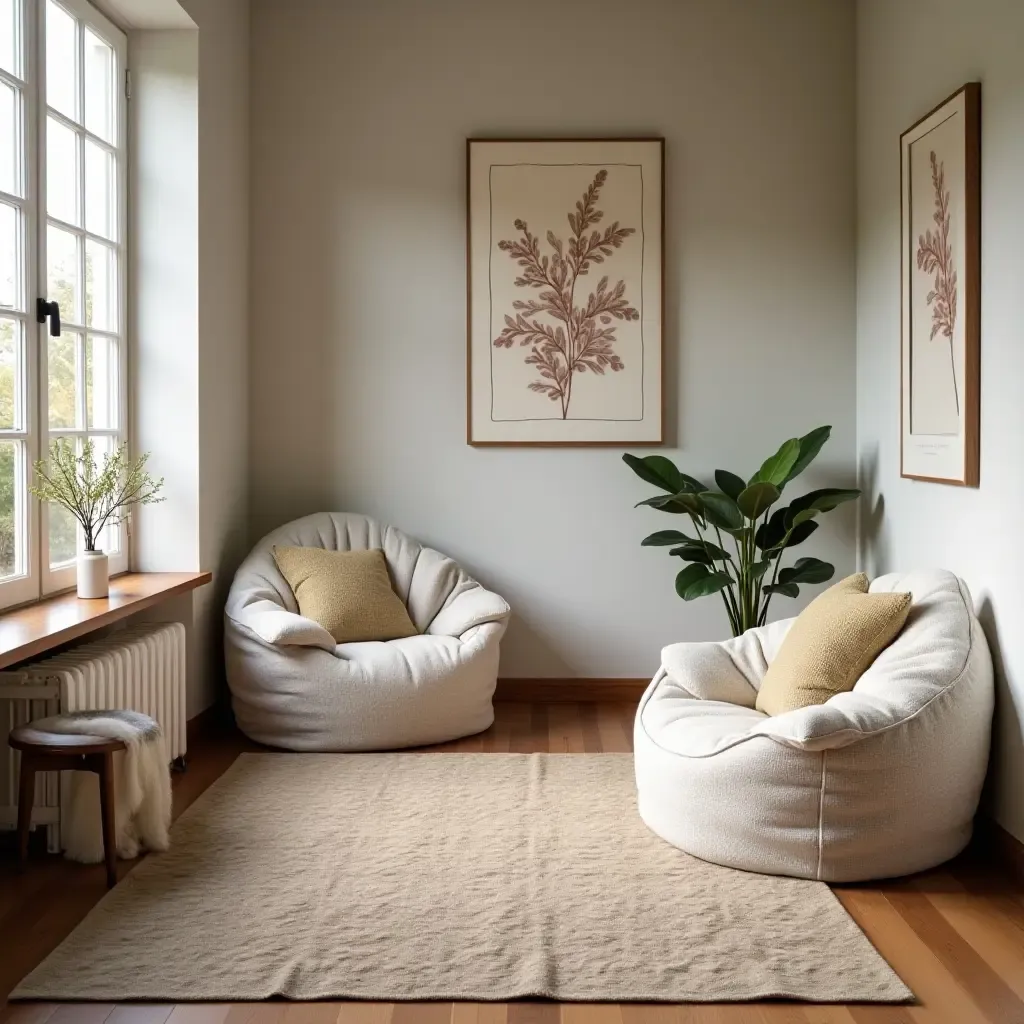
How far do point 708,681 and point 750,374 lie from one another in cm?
186

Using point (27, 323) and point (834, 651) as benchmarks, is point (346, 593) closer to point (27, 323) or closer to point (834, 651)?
point (27, 323)

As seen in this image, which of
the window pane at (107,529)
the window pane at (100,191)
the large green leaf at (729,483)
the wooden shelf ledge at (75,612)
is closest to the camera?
the wooden shelf ledge at (75,612)

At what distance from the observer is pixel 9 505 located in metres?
3.31

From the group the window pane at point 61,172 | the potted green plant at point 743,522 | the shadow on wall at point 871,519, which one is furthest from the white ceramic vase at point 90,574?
the shadow on wall at point 871,519

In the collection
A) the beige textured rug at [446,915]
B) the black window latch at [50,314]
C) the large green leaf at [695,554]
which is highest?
the black window latch at [50,314]

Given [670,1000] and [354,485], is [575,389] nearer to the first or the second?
[354,485]

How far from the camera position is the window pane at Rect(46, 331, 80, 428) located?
3621 mm

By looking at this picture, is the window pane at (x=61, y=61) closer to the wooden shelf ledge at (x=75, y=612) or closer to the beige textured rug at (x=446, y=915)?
the wooden shelf ledge at (x=75, y=612)

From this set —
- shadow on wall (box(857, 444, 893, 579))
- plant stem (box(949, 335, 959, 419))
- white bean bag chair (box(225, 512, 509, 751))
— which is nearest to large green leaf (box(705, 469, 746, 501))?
shadow on wall (box(857, 444, 893, 579))

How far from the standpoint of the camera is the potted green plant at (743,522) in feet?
14.6

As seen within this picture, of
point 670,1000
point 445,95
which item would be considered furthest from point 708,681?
point 445,95

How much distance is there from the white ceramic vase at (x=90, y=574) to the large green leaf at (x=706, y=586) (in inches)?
84.7

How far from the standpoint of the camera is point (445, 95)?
4984 millimetres

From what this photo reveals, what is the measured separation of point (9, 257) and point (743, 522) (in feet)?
9.28
